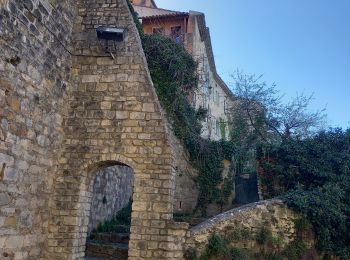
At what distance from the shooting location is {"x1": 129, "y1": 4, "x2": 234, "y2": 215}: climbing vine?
11.3 meters

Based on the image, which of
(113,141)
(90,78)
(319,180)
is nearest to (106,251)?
(113,141)

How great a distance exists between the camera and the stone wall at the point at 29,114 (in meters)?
5.34

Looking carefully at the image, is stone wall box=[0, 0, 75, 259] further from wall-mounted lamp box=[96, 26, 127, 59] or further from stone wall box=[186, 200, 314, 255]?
stone wall box=[186, 200, 314, 255]

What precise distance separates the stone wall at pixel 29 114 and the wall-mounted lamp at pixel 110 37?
0.75 meters

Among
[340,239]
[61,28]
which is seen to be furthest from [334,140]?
[61,28]

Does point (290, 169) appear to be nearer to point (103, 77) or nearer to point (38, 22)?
point (103, 77)

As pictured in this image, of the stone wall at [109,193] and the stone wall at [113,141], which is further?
the stone wall at [109,193]

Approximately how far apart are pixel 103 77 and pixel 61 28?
1.28 metres

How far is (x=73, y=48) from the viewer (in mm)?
7496

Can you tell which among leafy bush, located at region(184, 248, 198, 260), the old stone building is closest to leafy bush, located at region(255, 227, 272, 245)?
leafy bush, located at region(184, 248, 198, 260)

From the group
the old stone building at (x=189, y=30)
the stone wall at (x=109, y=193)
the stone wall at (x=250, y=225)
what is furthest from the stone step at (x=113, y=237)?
the old stone building at (x=189, y=30)

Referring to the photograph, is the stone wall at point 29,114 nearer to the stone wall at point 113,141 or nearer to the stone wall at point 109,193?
the stone wall at point 113,141

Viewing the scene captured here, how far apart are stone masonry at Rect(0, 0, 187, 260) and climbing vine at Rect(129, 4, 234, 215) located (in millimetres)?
3836

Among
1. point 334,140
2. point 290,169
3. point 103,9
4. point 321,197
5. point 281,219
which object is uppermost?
point 103,9
